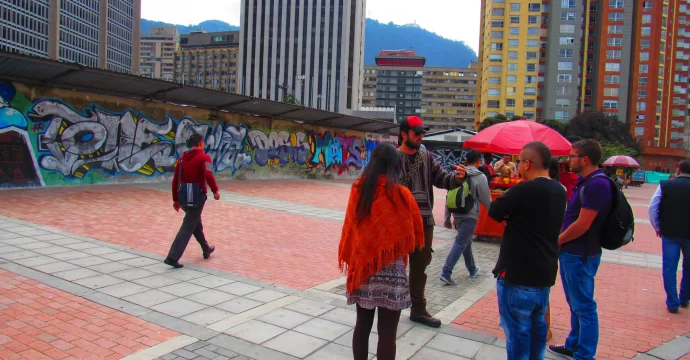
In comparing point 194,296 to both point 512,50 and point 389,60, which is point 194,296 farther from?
point 389,60

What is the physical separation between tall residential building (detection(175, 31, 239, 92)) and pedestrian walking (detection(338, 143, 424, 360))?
146 m

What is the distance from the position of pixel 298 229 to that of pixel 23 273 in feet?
15.2

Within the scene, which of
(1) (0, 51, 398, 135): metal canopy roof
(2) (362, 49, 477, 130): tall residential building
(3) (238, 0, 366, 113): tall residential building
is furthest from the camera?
(2) (362, 49, 477, 130): tall residential building

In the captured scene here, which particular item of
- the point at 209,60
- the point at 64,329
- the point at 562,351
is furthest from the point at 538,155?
the point at 209,60

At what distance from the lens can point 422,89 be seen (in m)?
162

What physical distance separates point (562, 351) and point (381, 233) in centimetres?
A: 212

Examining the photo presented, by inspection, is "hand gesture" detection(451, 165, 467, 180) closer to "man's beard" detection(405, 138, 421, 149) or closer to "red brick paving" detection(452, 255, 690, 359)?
"man's beard" detection(405, 138, 421, 149)

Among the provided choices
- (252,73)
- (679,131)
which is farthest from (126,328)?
(252,73)

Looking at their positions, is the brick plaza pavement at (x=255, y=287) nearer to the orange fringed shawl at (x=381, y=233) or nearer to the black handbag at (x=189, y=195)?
the black handbag at (x=189, y=195)

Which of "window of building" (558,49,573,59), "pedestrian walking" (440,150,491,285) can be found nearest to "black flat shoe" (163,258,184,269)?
"pedestrian walking" (440,150,491,285)

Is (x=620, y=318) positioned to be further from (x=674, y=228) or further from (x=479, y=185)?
(x=479, y=185)

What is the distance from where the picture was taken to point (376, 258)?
2867 mm

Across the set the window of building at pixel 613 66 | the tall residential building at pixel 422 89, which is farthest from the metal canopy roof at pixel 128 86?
the tall residential building at pixel 422 89

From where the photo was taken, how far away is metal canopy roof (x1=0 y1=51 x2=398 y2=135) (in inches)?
417
